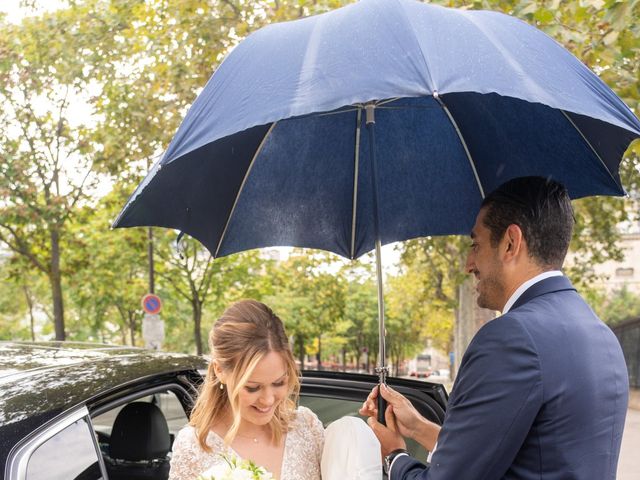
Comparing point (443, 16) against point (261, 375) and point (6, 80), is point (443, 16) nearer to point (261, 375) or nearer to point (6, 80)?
point (261, 375)

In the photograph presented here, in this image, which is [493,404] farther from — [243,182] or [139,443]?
[139,443]

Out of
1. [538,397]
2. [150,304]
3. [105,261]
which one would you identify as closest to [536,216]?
[538,397]

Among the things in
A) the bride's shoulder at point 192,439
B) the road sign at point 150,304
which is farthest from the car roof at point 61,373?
the road sign at point 150,304

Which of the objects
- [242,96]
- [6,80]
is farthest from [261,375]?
[6,80]

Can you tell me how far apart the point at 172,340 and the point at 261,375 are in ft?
120

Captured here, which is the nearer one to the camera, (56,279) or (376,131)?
(376,131)

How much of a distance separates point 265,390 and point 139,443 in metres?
1.32

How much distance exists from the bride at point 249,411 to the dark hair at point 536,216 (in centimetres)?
92

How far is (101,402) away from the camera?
2.77 meters

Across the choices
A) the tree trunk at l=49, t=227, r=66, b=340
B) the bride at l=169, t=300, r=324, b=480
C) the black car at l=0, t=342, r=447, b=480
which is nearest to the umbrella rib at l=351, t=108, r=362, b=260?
the black car at l=0, t=342, r=447, b=480

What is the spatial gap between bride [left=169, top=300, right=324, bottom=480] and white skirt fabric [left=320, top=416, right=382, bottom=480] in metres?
0.23

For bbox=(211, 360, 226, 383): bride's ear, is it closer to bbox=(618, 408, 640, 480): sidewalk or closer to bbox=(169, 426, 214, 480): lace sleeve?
bbox=(169, 426, 214, 480): lace sleeve

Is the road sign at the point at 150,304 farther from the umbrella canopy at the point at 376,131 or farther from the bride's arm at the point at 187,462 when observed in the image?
the bride's arm at the point at 187,462

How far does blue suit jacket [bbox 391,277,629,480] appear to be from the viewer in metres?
2.05
